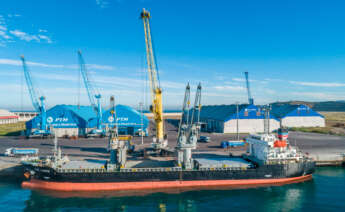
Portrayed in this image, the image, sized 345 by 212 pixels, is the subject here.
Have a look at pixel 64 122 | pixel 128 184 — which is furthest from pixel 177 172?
pixel 64 122

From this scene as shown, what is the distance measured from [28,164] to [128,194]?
15.9m

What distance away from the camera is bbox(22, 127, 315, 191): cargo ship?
31062mm

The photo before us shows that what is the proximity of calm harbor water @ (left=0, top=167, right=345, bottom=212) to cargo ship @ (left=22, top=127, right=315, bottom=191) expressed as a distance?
1482mm

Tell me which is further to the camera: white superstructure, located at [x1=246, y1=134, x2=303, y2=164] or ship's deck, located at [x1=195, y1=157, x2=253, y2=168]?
white superstructure, located at [x1=246, y1=134, x2=303, y2=164]

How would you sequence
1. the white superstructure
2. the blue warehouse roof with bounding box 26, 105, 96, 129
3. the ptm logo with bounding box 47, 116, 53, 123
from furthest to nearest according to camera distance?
the blue warehouse roof with bounding box 26, 105, 96, 129
the ptm logo with bounding box 47, 116, 53, 123
the white superstructure

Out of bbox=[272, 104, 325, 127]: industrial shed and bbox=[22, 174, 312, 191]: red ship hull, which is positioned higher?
bbox=[272, 104, 325, 127]: industrial shed

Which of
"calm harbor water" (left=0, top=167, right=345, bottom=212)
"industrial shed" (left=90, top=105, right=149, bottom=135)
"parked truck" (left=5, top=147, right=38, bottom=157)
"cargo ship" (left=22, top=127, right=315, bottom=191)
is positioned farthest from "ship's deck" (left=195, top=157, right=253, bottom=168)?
"industrial shed" (left=90, top=105, right=149, bottom=135)

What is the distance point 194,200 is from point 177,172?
4746mm

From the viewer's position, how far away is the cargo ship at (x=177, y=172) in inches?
1223

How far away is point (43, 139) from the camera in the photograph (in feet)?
216

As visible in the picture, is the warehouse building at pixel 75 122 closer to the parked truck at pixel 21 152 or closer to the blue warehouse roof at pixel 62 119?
the blue warehouse roof at pixel 62 119

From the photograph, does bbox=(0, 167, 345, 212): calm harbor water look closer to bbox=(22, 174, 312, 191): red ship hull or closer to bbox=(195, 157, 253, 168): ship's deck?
bbox=(22, 174, 312, 191): red ship hull

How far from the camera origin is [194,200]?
28.2 meters

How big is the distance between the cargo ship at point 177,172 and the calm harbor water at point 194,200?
1.48 metres
